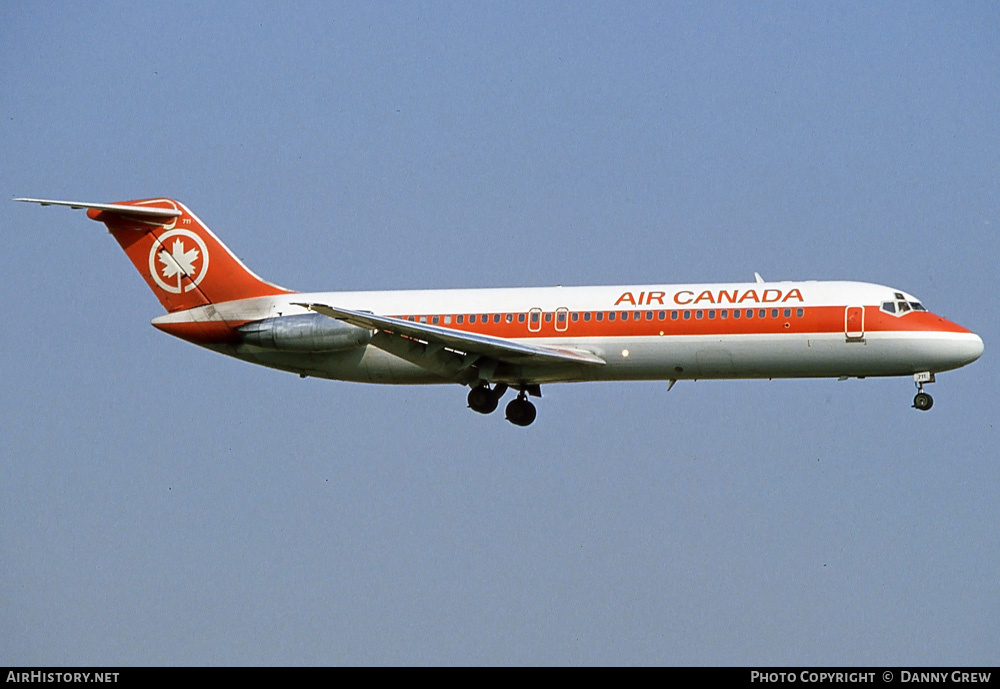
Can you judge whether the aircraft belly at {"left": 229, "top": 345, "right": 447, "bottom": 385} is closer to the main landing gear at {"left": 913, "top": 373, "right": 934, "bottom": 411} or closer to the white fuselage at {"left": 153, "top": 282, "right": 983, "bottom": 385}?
the white fuselage at {"left": 153, "top": 282, "right": 983, "bottom": 385}

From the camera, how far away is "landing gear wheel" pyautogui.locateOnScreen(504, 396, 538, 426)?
49219mm

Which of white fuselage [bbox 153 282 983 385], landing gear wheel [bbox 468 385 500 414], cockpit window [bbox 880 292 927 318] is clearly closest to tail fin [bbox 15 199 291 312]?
white fuselage [bbox 153 282 983 385]

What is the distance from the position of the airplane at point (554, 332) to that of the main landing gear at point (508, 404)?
0.04m

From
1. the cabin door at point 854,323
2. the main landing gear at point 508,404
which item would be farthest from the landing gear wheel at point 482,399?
the cabin door at point 854,323

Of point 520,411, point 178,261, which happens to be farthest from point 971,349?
point 178,261

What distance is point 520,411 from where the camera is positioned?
49.2 metres

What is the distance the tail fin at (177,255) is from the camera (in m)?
50.8

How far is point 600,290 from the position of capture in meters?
46.9

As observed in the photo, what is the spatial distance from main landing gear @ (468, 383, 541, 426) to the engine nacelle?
344 centimetres

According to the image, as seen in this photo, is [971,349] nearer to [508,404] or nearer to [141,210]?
[508,404]
